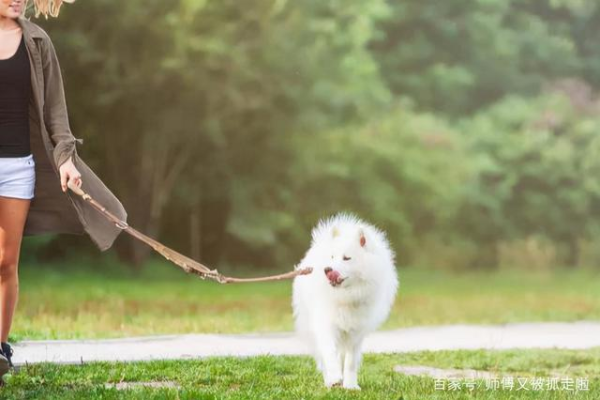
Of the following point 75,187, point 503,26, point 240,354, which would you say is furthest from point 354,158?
point 75,187

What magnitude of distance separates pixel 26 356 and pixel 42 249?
744 centimetres

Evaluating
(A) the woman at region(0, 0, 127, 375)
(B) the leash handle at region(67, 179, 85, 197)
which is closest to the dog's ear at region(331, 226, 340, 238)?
(A) the woman at region(0, 0, 127, 375)

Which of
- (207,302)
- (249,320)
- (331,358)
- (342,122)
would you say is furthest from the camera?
(342,122)

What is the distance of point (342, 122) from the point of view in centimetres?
1503

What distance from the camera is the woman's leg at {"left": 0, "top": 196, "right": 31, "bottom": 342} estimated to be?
15.1 feet

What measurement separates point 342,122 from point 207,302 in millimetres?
4614

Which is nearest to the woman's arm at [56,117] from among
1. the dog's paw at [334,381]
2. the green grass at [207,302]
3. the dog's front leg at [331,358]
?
the dog's front leg at [331,358]

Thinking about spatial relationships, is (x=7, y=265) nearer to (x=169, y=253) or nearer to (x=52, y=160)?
(x=52, y=160)

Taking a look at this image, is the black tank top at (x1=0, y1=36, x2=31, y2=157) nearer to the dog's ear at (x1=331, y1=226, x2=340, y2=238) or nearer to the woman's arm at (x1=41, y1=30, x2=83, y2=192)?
the woman's arm at (x1=41, y1=30, x2=83, y2=192)

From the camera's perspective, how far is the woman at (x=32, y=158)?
4547mm

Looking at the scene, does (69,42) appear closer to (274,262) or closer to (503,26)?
(274,262)

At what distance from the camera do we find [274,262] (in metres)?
14.4

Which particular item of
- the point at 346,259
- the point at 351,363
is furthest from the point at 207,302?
the point at 346,259

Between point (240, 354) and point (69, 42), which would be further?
point (69, 42)
